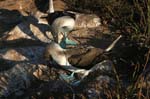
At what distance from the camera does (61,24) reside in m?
8.09

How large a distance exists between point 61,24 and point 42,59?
0.79 meters

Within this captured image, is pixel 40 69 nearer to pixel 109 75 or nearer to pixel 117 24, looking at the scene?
pixel 109 75

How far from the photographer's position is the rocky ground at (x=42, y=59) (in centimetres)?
662

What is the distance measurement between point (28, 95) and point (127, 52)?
1.55 meters

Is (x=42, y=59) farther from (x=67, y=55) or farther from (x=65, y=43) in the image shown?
(x=67, y=55)

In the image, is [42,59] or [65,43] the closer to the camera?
[65,43]

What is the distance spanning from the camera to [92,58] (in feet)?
21.7

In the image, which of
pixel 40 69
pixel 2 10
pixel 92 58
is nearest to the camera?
pixel 92 58

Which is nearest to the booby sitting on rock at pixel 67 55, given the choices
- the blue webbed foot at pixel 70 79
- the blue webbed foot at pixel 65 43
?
the blue webbed foot at pixel 70 79

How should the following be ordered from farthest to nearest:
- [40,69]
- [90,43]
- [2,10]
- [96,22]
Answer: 1. [2,10]
2. [96,22]
3. [90,43]
4. [40,69]

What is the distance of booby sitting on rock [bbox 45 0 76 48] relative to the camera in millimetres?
7652

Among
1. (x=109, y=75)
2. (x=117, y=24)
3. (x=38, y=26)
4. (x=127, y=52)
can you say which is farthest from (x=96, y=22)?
(x=109, y=75)

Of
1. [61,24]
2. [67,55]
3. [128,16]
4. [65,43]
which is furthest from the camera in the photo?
[128,16]

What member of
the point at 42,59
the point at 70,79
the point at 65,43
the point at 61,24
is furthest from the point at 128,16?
the point at 70,79
